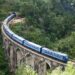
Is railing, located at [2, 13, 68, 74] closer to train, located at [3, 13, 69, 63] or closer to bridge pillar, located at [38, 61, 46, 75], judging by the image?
train, located at [3, 13, 69, 63]

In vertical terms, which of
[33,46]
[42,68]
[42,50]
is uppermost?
[42,50]

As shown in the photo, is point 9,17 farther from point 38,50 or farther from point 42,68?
point 42,68

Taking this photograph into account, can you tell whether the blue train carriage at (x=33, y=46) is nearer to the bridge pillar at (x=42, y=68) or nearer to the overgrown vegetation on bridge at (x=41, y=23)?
the bridge pillar at (x=42, y=68)

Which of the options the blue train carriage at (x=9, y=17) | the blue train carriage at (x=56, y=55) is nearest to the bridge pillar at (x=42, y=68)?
the blue train carriage at (x=56, y=55)

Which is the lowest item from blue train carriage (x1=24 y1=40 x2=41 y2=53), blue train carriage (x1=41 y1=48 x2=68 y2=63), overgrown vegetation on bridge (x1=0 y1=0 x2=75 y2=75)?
overgrown vegetation on bridge (x1=0 y1=0 x2=75 y2=75)

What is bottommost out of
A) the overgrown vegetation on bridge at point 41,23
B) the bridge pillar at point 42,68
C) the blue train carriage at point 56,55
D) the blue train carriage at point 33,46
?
the overgrown vegetation on bridge at point 41,23

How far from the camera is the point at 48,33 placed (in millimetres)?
57406

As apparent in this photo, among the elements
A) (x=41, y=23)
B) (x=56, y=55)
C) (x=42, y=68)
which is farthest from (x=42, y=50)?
(x=41, y=23)

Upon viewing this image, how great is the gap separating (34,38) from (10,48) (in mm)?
6012

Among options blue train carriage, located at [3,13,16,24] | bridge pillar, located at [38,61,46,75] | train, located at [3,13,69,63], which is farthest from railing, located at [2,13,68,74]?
blue train carriage, located at [3,13,16,24]

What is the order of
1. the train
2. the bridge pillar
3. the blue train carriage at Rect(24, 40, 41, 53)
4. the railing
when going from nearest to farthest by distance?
the train
the railing
the bridge pillar
the blue train carriage at Rect(24, 40, 41, 53)

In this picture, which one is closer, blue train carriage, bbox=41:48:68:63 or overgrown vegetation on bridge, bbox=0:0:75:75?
blue train carriage, bbox=41:48:68:63

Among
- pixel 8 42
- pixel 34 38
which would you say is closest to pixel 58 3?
pixel 34 38

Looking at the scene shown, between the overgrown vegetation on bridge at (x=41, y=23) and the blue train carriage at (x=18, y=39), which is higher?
the blue train carriage at (x=18, y=39)
